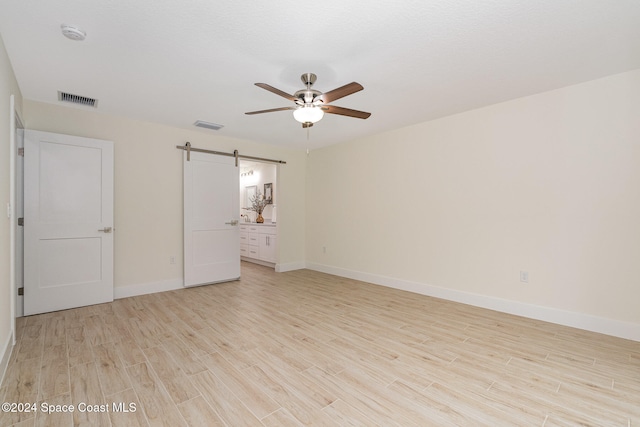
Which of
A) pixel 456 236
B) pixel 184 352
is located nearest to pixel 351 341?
pixel 184 352

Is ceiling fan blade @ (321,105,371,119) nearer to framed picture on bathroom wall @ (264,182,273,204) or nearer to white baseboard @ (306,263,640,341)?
white baseboard @ (306,263,640,341)

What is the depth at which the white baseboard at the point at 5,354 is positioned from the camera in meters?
2.03

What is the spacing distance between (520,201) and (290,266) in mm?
4018

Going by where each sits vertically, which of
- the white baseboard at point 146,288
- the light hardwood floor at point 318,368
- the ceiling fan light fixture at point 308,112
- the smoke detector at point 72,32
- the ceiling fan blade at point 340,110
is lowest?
the light hardwood floor at point 318,368

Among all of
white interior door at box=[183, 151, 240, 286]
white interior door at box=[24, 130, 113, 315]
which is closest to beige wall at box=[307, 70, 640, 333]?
white interior door at box=[183, 151, 240, 286]

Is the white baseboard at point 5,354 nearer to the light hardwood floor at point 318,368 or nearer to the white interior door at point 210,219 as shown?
the light hardwood floor at point 318,368

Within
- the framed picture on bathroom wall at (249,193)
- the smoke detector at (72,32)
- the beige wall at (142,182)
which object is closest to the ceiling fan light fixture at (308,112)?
the smoke detector at (72,32)

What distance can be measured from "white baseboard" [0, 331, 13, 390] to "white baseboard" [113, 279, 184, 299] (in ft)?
4.95

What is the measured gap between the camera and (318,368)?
2201mm

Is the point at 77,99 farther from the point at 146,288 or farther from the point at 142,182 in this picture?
the point at 146,288

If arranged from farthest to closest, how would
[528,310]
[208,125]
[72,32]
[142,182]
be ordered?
[208,125]
[142,182]
[528,310]
[72,32]

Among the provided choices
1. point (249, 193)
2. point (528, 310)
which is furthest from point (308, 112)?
point (249, 193)

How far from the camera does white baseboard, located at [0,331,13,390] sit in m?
2.03

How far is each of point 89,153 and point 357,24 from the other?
11.8 ft
